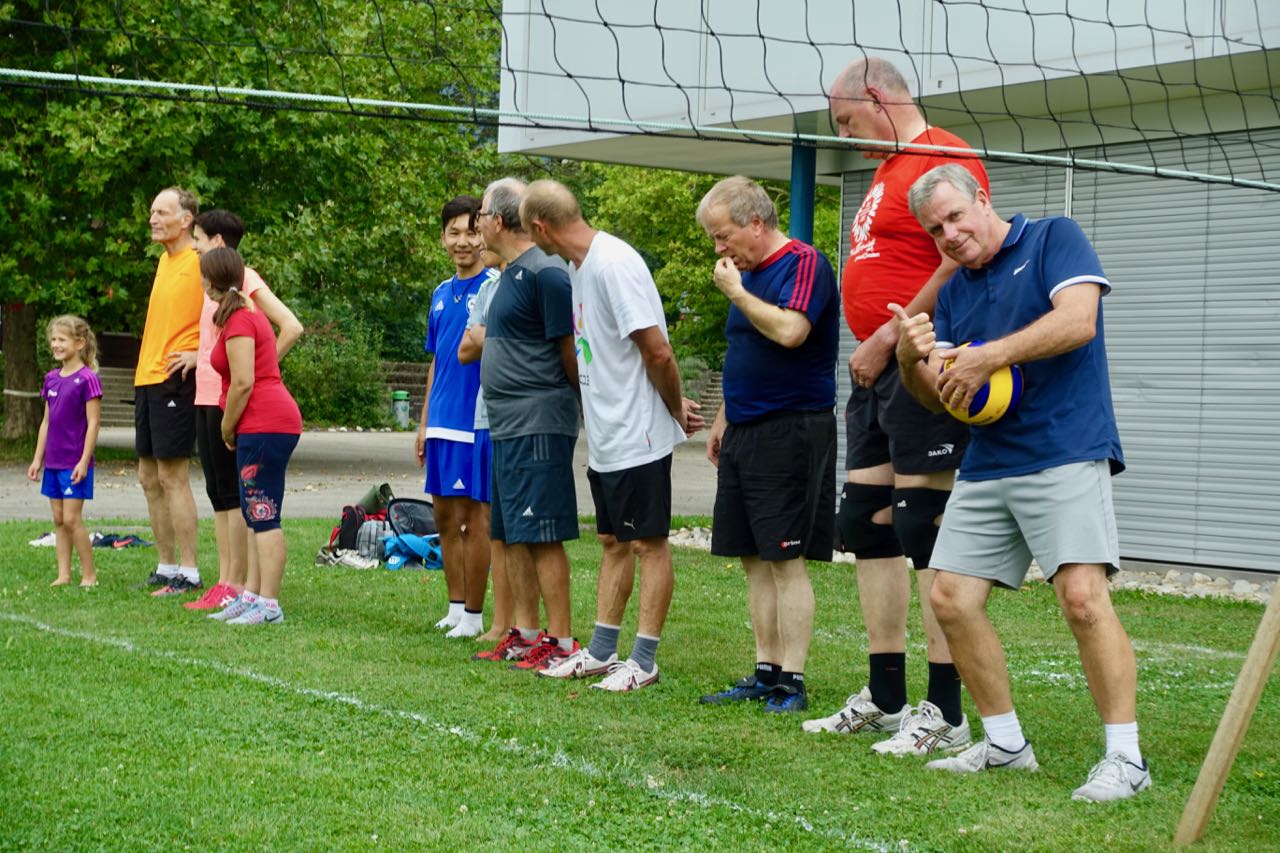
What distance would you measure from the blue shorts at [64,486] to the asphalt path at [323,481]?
480 cm

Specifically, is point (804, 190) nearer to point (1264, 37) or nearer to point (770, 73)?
point (770, 73)

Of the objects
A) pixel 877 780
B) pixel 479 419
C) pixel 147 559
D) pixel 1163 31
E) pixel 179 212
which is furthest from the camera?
pixel 147 559

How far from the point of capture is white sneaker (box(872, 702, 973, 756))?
16.2 feet

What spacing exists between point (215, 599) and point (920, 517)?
14.3 feet

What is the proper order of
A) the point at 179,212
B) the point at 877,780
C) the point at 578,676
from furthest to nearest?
1. the point at 179,212
2. the point at 578,676
3. the point at 877,780

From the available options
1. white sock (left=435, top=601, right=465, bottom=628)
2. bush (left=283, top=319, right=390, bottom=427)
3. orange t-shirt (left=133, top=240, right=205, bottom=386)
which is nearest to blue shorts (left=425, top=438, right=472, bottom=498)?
white sock (left=435, top=601, right=465, bottom=628)

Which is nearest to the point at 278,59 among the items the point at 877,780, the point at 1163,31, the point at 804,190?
the point at 804,190

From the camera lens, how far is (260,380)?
761cm

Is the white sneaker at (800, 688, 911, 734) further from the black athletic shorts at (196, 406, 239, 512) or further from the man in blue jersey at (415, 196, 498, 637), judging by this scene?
the black athletic shorts at (196, 406, 239, 512)

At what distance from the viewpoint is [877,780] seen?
457 cm

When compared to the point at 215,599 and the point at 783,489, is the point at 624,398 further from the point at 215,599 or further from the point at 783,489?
the point at 215,599

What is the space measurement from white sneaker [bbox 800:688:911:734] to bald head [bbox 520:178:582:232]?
87.3 inches

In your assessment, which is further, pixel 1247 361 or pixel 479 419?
pixel 1247 361

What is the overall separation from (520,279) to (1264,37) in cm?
514
